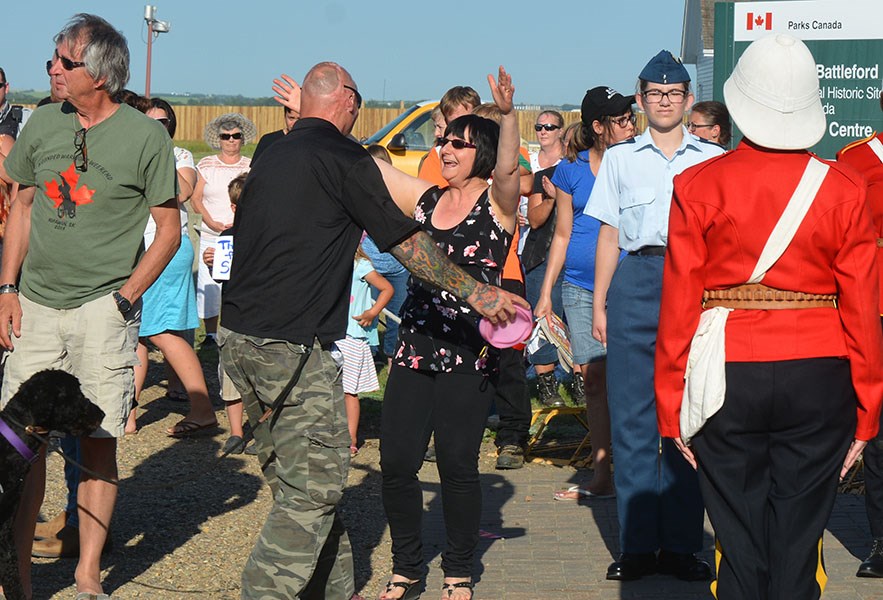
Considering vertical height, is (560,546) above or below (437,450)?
below

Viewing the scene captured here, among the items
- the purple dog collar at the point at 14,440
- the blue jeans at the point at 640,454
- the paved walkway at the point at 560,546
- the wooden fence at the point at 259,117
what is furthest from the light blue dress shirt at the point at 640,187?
Answer: the wooden fence at the point at 259,117

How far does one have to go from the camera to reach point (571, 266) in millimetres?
7129

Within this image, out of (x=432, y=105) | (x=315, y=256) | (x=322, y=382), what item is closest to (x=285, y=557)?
(x=322, y=382)

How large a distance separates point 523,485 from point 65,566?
2.98 m

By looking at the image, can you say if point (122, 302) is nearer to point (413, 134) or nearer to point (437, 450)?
point (437, 450)

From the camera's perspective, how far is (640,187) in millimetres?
5637

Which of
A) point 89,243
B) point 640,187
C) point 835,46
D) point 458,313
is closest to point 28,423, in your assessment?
point 89,243

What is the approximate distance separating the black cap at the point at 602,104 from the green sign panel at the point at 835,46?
6.40m

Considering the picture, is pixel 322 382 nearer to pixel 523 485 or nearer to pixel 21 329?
pixel 21 329

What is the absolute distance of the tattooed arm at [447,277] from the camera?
4621 mm

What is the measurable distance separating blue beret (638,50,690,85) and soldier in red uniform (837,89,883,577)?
2.92 ft

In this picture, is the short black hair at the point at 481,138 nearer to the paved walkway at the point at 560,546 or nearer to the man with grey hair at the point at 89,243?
the man with grey hair at the point at 89,243

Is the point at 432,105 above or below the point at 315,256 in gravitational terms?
above

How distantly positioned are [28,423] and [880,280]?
155 inches
